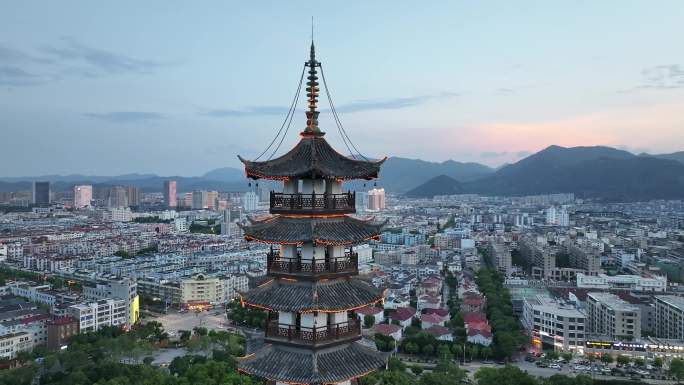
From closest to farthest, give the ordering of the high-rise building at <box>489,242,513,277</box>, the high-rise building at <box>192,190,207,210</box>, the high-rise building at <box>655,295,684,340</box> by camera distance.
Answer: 1. the high-rise building at <box>655,295,684,340</box>
2. the high-rise building at <box>489,242,513,277</box>
3. the high-rise building at <box>192,190,207,210</box>

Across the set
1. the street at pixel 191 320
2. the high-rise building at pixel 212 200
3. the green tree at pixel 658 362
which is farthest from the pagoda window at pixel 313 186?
the high-rise building at pixel 212 200


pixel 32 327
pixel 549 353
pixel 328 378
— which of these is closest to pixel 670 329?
pixel 549 353

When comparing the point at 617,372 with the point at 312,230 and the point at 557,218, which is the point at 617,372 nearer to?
the point at 312,230

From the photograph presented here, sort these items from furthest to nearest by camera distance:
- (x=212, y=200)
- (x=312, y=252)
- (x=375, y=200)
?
(x=212, y=200), (x=375, y=200), (x=312, y=252)

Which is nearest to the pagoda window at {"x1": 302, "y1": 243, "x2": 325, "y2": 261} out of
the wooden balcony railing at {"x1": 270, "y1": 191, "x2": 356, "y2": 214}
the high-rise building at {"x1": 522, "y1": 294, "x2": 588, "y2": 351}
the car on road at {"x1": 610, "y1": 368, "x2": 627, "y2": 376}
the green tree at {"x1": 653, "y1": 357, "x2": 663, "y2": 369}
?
the wooden balcony railing at {"x1": 270, "y1": 191, "x2": 356, "y2": 214}

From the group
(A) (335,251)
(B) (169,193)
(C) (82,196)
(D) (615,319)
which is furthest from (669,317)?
(C) (82,196)

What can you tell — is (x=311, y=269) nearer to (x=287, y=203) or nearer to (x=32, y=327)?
(x=287, y=203)

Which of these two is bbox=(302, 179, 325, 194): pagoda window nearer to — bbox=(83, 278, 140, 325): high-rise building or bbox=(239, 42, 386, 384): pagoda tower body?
bbox=(239, 42, 386, 384): pagoda tower body

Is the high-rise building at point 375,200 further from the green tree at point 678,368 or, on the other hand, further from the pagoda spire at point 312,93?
the pagoda spire at point 312,93
